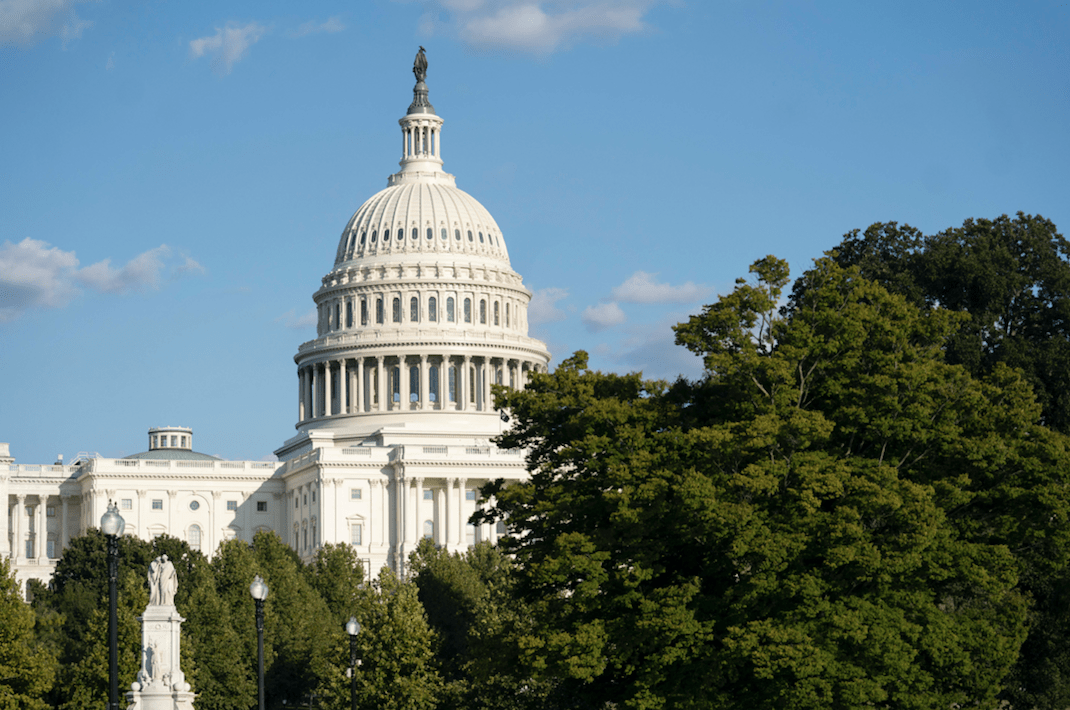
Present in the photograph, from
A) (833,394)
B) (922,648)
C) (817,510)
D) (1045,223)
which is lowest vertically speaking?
(922,648)

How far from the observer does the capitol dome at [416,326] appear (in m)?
185

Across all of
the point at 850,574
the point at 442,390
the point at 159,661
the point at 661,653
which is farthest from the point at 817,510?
the point at 442,390

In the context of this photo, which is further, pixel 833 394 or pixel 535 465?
pixel 535 465

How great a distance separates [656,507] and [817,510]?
4944 mm

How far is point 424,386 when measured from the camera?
185 metres

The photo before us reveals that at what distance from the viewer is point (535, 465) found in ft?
229

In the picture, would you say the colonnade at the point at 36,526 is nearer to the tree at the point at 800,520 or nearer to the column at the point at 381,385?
the column at the point at 381,385

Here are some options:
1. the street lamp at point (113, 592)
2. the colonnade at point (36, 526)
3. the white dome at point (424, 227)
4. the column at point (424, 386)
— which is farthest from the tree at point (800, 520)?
the white dome at point (424, 227)

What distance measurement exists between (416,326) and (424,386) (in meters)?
6.59

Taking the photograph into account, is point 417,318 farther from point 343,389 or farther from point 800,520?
point 800,520

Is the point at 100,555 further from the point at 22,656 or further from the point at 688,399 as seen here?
the point at 688,399

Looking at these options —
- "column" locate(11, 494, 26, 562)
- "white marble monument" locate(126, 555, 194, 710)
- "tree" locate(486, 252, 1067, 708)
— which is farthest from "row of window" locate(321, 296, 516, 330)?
"white marble monument" locate(126, 555, 194, 710)

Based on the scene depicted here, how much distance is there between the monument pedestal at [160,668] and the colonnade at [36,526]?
120073 millimetres

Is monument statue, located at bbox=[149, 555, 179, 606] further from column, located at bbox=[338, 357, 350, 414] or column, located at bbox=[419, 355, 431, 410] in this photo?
column, located at bbox=[338, 357, 350, 414]
